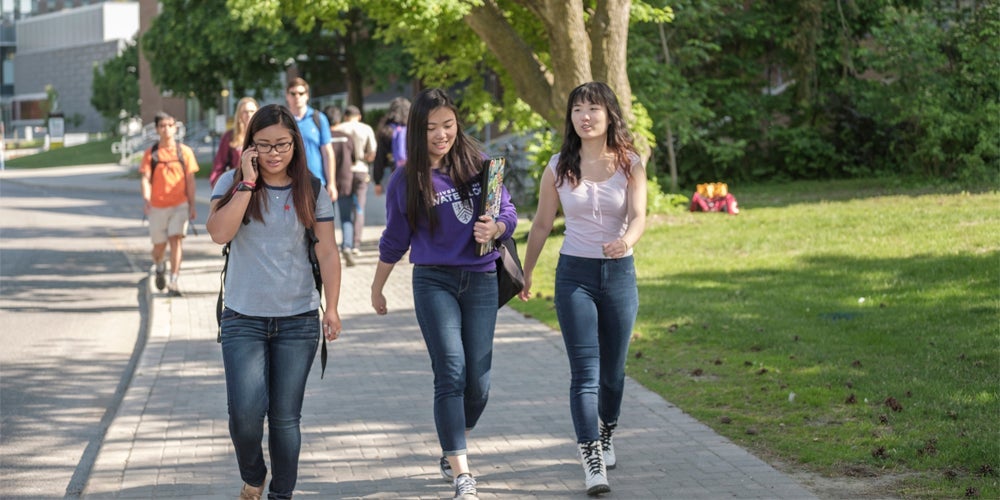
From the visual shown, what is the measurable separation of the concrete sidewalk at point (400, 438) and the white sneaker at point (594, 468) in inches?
3.0

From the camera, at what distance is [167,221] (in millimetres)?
12586

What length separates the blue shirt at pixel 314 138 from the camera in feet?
39.9

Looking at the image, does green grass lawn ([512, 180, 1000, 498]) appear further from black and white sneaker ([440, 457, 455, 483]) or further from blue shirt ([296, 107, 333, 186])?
blue shirt ([296, 107, 333, 186])

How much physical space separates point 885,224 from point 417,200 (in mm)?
11216

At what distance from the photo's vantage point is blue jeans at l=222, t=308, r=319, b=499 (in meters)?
5.04

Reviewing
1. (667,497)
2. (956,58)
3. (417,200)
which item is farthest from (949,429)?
(956,58)

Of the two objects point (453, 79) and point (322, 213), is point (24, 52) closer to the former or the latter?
point (453, 79)

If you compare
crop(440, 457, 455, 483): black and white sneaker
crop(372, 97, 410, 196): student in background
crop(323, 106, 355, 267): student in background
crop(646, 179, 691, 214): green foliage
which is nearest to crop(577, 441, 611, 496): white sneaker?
crop(440, 457, 455, 483): black and white sneaker

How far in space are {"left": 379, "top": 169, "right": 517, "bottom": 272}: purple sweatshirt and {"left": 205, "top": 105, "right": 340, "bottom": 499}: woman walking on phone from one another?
1.76ft

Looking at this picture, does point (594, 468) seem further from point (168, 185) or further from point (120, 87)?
point (120, 87)

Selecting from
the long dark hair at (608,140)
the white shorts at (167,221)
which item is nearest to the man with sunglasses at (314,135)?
the white shorts at (167,221)

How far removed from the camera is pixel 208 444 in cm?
689

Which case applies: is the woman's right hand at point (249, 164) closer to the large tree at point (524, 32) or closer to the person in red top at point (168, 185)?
→ the person in red top at point (168, 185)

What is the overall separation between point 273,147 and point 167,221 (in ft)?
25.7
